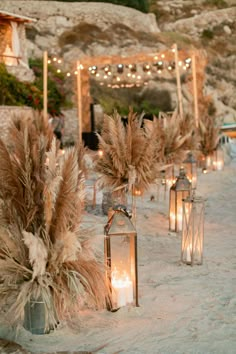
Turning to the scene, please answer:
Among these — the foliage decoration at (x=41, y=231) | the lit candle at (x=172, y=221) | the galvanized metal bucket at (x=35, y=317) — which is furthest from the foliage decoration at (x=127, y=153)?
the galvanized metal bucket at (x=35, y=317)

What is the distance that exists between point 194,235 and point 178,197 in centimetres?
100

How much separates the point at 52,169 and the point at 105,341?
891 mm

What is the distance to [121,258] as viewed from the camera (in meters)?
2.88

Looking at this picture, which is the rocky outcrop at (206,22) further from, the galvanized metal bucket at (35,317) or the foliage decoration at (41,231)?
the galvanized metal bucket at (35,317)

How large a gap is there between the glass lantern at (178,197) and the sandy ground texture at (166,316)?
345mm

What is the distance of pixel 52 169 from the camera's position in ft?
7.91

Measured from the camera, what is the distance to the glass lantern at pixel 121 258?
2.83 meters

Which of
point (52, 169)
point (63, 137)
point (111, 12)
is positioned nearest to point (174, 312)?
point (52, 169)

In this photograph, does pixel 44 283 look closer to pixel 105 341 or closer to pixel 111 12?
pixel 105 341

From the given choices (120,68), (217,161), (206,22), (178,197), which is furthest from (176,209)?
(206,22)

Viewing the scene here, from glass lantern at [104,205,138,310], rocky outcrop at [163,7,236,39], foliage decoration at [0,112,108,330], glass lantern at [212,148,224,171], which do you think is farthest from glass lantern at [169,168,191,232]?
rocky outcrop at [163,7,236,39]

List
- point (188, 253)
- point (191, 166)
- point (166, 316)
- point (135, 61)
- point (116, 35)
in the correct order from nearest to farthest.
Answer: point (166, 316) → point (188, 253) → point (191, 166) → point (135, 61) → point (116, 35)

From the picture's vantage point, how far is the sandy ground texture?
2441 millimetres

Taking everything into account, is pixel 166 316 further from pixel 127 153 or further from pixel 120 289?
pixel 127 153
